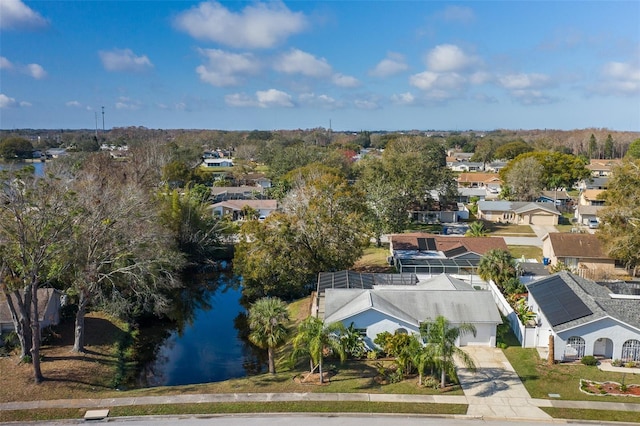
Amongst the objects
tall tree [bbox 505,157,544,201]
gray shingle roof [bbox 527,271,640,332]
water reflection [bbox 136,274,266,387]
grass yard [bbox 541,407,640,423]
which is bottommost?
water reflection [bbox 136,274,266,387]

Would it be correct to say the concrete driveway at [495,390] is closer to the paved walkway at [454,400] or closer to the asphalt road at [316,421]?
the paved walkway at [454,400]

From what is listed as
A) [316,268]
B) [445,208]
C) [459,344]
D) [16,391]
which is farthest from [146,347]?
[445,208]

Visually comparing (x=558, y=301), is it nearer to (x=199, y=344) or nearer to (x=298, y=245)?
(x=298, y=245)

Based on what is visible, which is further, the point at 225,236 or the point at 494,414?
the point at 225,236

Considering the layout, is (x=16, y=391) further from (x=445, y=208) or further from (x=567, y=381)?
(x=445, y=208)

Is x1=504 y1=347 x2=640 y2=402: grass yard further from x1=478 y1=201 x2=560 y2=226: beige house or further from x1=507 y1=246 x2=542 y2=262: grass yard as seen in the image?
x1=478 y1=201 x2=560 y2=226: beige house

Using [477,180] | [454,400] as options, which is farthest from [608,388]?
[477,180]

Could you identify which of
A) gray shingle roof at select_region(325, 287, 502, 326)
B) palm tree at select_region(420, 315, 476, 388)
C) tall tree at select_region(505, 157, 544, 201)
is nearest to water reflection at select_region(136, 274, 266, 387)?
gray shingle roof at select_region(325, 287, 502, 326)
